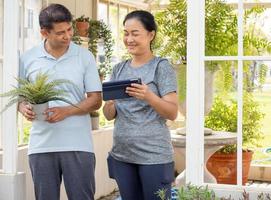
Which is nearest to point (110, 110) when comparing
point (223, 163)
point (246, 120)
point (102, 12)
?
point (223, 163)

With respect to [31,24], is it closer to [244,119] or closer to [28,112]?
[28,112]

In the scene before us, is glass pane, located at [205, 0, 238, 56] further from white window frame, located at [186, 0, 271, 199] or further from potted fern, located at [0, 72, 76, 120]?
potted fern, located at [0, 72, 76, 120]

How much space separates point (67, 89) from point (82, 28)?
2327mm

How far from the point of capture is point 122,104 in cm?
225

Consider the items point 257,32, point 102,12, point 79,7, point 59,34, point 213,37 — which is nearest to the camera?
point 59,34

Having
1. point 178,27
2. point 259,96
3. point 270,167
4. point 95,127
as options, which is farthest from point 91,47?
point 270,167

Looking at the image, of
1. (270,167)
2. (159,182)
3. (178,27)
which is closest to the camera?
(159,182)

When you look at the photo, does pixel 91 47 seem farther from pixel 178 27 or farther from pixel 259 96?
pixel 259 96

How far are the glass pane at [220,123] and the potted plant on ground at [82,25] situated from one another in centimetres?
133

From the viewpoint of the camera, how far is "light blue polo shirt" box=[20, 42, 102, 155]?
2311 mm

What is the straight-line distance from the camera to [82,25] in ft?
15.0

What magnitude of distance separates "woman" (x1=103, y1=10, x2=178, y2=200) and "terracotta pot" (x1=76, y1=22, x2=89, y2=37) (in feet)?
7.65

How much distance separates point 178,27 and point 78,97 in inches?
72.4

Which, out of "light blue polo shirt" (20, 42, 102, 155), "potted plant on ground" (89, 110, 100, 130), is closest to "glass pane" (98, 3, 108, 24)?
"potted plant on ground" (89, 110, 100, 130)
